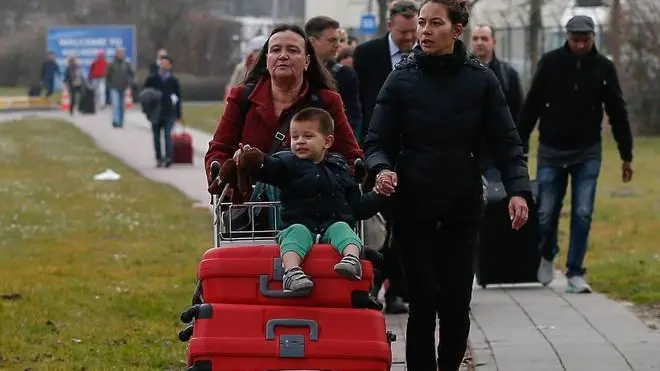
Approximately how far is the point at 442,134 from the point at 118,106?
→ 34104 millimetres

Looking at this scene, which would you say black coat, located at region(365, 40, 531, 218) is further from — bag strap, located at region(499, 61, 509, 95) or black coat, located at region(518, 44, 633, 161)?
bag strap, located at region(499, 61, 509, 95)

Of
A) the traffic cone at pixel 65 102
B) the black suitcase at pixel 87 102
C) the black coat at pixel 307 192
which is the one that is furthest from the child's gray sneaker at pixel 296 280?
the traffic cone at pixel 65 102

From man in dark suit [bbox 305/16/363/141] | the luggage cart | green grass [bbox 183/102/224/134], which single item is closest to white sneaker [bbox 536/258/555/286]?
man in dark suit [bbox 305/16/363/141]

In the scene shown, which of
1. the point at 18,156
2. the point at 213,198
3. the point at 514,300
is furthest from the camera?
the point at 18,156

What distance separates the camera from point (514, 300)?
1069 cm

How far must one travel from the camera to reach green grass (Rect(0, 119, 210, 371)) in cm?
877

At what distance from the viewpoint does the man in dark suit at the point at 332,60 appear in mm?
9352

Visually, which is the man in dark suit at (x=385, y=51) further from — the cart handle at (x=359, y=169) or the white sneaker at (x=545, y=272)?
the cart handle at (x=359, y=169)

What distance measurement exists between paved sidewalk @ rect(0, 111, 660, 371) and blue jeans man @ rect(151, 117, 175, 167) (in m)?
14.1

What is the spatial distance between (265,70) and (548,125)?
14.2ft

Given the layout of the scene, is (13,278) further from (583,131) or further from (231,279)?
(231,279)

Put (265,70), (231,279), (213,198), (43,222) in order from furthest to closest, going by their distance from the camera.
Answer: (43,222), (265,70), (213,198), (231,279)

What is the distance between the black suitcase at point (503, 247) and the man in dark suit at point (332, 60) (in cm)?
183

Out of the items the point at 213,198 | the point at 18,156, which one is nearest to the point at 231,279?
the point at 213,198
